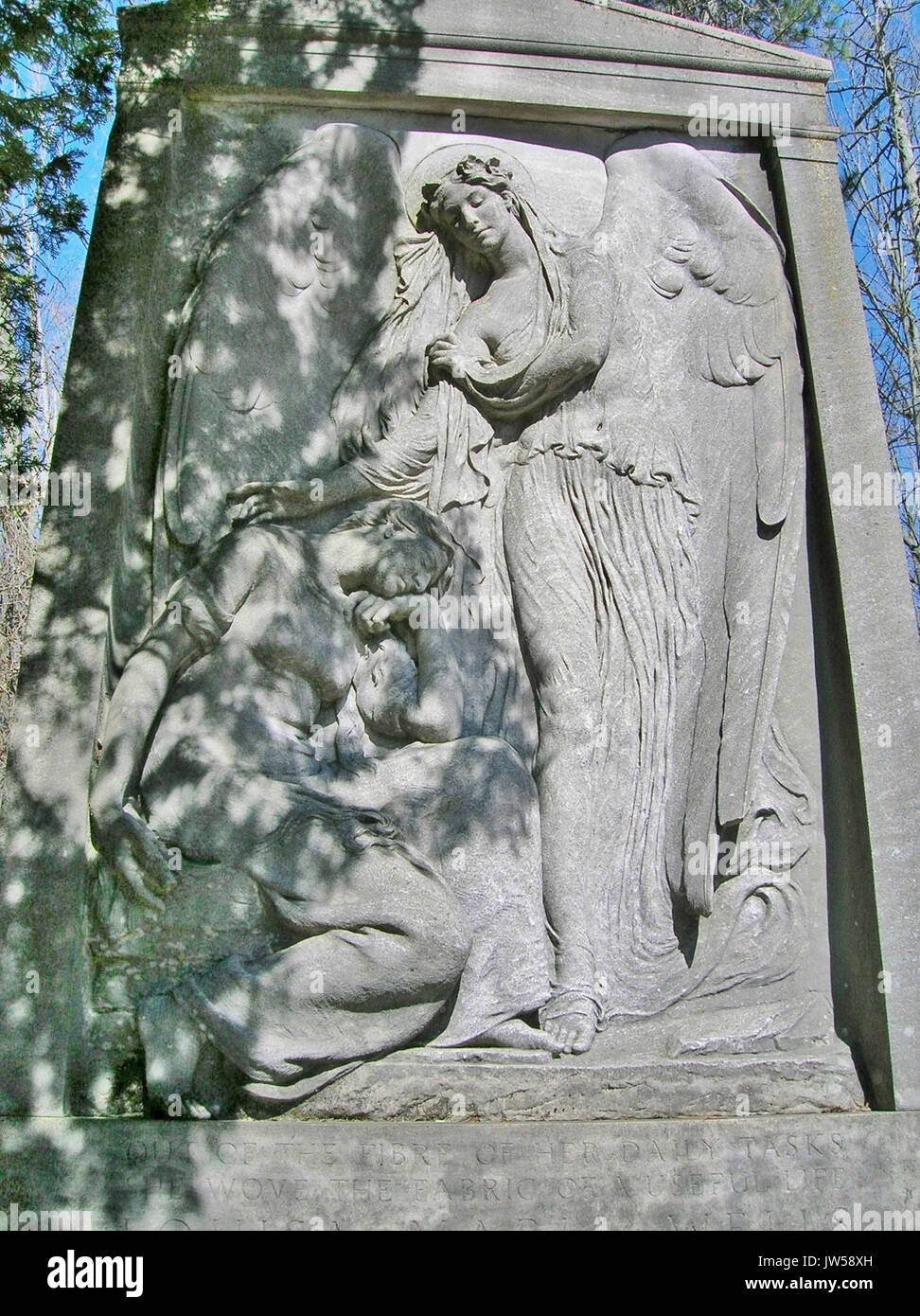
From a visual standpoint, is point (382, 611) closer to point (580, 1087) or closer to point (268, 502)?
point (268, 502)

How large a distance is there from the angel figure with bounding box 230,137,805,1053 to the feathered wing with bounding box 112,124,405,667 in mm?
153

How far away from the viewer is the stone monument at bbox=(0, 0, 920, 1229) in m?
4.90

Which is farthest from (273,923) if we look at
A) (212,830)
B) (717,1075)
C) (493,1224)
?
(717,1075)

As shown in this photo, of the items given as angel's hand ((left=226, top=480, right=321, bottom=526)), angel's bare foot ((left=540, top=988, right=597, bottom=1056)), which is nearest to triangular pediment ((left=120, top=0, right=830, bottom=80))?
angel's hand ((left=226, top=480, right=321, bottom=526))

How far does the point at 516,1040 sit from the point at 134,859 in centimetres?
150

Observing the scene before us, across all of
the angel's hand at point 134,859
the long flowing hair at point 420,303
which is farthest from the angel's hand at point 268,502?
the angel's hand at point 134,859

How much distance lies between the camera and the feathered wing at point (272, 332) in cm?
574

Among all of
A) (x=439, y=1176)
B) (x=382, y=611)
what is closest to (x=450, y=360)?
(x=382, y=611)

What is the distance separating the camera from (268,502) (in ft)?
18.8

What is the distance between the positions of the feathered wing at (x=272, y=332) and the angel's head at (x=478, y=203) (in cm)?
24

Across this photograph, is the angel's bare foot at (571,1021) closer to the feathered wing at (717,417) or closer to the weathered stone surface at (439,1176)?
the weathered stone surface at (439,1176)

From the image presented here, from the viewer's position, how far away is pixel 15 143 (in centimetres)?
614

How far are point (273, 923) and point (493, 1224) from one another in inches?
49.6
